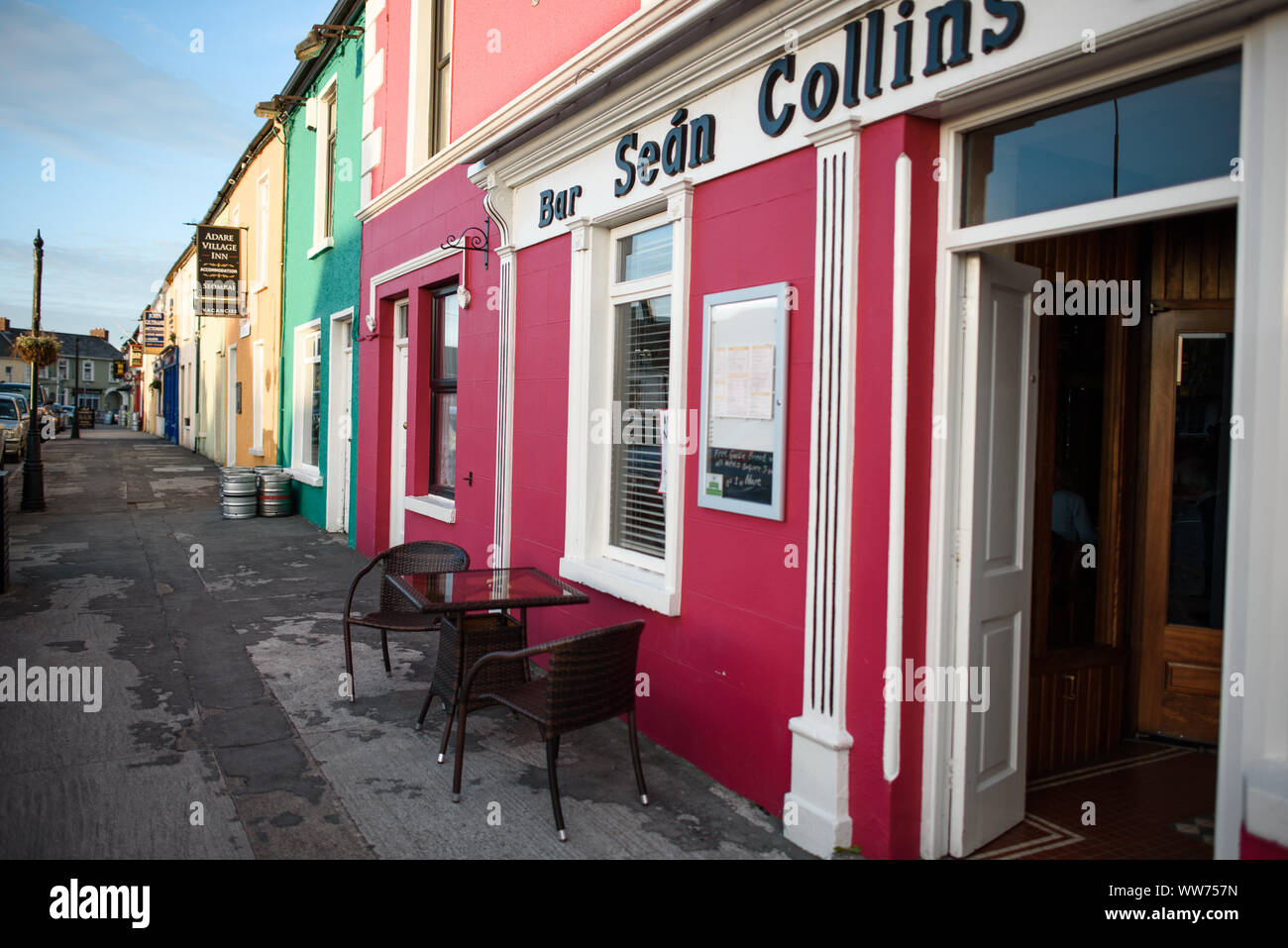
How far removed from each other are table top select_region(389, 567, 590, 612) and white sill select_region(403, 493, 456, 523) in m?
2.62

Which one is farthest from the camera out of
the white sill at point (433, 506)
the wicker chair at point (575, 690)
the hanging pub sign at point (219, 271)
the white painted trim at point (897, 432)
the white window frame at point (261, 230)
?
the hanging pub sign at point (219, 271)

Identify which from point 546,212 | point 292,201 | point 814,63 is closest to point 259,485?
point 292,201

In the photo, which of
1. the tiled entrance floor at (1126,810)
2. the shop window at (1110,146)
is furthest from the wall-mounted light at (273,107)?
the tiled entrance floor at (1126,810)

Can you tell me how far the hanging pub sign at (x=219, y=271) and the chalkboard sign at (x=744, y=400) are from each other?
48.0 ft

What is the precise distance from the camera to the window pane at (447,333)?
8.08 metres

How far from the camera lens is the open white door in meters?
3.49

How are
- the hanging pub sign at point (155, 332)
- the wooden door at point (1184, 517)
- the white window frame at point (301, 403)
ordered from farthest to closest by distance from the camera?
the hanging pub sign at point (155, 332) → the white window frame at point (301, 403) → the wooden door at point (1184, 517)

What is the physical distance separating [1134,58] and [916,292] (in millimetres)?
992

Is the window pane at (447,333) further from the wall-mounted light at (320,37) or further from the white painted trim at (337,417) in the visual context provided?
the wall-mounted light at (320,37)

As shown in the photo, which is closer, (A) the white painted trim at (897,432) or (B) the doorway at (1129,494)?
(A) the white painted trim at (897,432)

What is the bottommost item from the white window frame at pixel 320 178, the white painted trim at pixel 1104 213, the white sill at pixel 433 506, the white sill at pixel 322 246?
the white sill at pixel 433 506

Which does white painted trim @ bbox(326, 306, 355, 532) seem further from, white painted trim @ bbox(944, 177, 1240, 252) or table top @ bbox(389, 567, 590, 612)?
white painted trim @ bbox(944, 177, 1240, 252)

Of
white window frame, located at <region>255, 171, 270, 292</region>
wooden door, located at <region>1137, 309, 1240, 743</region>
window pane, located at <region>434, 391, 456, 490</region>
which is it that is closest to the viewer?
wooden door, located at <region>1137, 309, 1240, 743</region>

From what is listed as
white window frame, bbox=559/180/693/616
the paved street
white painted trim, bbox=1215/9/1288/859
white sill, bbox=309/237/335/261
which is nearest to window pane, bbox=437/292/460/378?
the paved street
